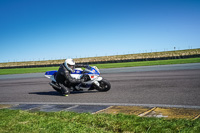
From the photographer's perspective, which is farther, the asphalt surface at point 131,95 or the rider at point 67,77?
the rider at point 67,77

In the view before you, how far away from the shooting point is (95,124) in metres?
4.06

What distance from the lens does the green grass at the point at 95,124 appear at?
362 centimetres

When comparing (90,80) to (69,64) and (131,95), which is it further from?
(131,95)

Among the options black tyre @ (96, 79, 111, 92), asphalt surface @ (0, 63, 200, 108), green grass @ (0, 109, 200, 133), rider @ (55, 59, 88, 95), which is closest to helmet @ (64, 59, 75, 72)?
rider @ (55, 59, 88, 95)

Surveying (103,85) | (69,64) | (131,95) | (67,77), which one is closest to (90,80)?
(103,85)

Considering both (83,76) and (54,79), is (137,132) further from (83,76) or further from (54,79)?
(54,79)

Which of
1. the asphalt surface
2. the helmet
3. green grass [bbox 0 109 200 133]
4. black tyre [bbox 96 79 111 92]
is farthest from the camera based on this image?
black tyre [bbox 96 79 111 92]

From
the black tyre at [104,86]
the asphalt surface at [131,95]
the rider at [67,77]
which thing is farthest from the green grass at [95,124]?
the black tyre at [104,86]

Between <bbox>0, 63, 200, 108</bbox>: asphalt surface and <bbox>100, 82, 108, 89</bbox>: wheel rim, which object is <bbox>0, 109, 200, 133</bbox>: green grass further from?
<bbox>100, 82, 108, 89</bbox>: wheel rim

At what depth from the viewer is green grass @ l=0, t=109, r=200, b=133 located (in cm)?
362

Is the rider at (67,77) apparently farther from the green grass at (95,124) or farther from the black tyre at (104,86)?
the green grass at (95,124)

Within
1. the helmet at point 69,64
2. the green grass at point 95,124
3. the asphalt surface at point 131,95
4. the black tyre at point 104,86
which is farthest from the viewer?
the black tyre at point 104,86

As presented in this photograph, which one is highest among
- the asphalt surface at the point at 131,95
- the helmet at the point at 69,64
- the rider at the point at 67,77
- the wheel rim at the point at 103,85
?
the helmet at the point at 69,64

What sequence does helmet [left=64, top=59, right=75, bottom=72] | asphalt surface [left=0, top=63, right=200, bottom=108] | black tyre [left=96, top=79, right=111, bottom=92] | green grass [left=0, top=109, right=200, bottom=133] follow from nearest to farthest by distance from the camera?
green grass [left=0, top=109, right=200, bottom=133] → asphalt surface [left=0, top=63, right=200, bottom=108] → helmet [left=64, top=59, right=75, bottom=72] → black tyre [left=96, top=79, right=111, bottom=92]
